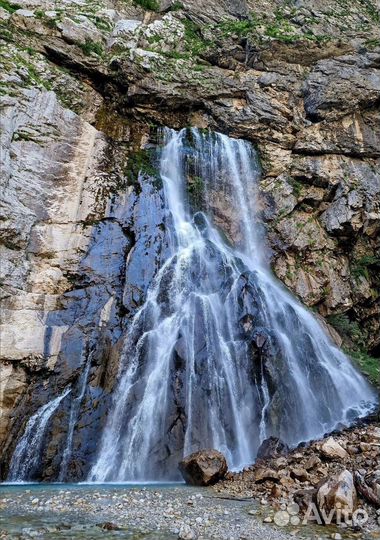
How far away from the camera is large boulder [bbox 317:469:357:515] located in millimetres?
5035

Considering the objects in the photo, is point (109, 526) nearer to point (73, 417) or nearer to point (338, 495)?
point (338, 495)

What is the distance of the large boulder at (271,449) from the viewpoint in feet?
28.8

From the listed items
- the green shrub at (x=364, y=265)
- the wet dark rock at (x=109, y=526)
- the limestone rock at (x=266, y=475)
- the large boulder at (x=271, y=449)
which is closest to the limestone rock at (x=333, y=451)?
the limestone rock at (x=266, y=475)

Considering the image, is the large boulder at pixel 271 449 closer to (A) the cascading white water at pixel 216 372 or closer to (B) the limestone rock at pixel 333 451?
(A) the cascading white water at pixel 216 372

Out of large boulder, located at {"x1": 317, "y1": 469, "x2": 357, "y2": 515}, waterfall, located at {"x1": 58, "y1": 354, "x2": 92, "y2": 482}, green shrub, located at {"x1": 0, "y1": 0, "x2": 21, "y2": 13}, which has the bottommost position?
large boulder, located at {"x1": 317, "y1": 469, "x2": 357, "y2": 515}

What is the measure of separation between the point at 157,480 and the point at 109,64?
19034 millimetres

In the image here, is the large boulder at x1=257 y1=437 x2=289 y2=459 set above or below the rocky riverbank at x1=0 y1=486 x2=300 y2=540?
above

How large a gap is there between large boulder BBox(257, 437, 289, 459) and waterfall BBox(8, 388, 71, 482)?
534 cm

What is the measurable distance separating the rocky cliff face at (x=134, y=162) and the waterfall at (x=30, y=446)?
0.92 ft

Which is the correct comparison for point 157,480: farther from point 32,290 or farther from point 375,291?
point 375,291

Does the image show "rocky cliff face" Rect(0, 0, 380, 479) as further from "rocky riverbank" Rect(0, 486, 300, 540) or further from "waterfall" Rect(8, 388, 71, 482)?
"rocky riverbank" Rect(0, 486, 300, 540)

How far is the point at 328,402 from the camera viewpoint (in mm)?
12125

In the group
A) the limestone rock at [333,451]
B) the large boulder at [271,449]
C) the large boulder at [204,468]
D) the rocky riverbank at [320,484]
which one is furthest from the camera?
the large boulder at [271,449]

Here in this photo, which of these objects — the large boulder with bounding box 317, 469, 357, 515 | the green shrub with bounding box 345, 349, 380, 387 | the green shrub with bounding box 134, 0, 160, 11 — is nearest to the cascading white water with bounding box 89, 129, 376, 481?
the green shrub with bounding box 345, 349, 380, 387
